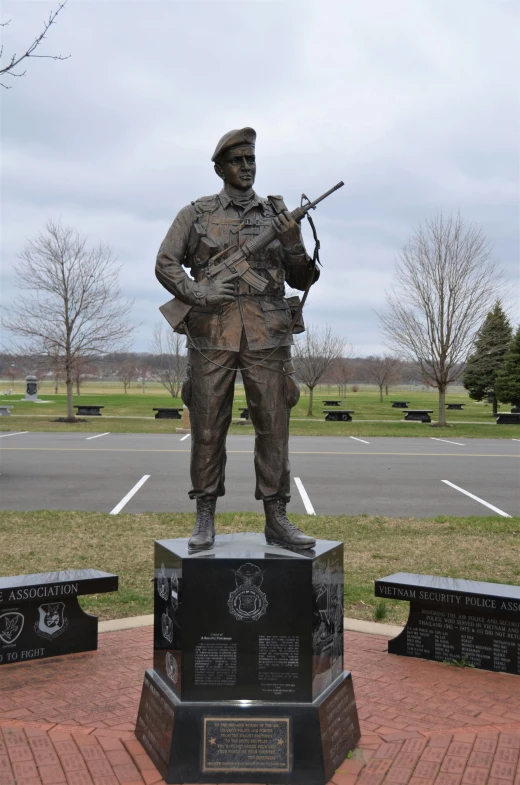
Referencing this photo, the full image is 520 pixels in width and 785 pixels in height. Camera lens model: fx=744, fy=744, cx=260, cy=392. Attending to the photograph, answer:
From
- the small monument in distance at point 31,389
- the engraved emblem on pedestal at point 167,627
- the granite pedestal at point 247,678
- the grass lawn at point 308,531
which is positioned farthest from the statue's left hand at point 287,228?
the small monument in distance at point 31,389

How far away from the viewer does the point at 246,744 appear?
3.86m

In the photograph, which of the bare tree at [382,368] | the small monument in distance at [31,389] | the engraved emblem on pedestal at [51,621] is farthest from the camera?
the bare tree at [382,368]

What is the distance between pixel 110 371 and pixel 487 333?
63.6 meters

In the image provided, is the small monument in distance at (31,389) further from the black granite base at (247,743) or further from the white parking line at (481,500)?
the black granite base at (247,743)

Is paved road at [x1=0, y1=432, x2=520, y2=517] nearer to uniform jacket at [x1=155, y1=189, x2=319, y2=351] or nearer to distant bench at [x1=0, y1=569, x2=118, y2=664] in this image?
distant bench at [x1=0, y1=569, x2=118, y2=664]

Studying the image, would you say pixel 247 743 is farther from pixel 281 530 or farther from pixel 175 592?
pixel 281 530

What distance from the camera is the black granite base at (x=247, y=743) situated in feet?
12.5

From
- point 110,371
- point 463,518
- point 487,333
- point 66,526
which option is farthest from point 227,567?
point 110,371

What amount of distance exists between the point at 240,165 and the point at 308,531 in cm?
557

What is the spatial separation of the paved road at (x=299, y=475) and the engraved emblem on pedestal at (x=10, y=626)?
196 inches

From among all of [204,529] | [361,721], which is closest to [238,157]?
[204,529]

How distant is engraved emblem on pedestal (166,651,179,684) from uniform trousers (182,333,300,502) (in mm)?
939

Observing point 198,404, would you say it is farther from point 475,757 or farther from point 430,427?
point 430,427

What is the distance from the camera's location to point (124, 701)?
183 inches
